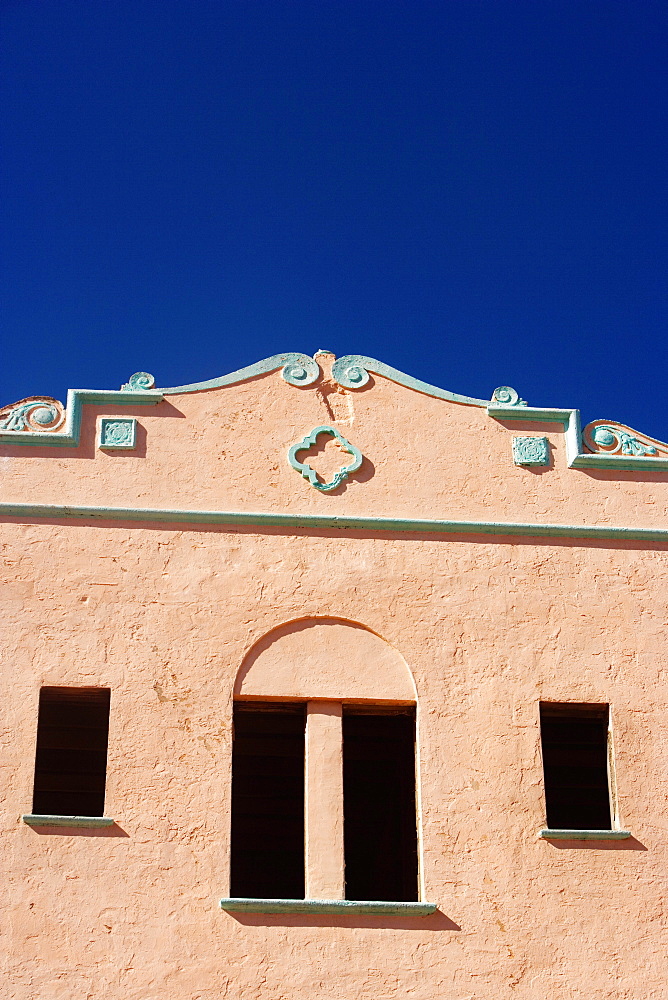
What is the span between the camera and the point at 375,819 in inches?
612

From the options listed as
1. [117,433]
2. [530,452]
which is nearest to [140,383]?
[117,433]

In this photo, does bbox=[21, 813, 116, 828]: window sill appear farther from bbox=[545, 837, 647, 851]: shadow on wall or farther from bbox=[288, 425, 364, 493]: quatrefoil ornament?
bbox=[545, 837, 647, 851]: shadow on wall

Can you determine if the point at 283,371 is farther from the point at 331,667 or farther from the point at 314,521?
the point at 331,667

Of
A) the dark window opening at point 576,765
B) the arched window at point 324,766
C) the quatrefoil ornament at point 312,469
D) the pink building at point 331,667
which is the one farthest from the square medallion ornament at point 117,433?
the dark window opening at point 576,765

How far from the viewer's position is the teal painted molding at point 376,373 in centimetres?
1344

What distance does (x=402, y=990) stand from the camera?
11.2 meters

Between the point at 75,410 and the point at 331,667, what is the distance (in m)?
3.25

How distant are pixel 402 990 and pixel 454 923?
67 centimetres

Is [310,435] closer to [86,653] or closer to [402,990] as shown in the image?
[86,653]

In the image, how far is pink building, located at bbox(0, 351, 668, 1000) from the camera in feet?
37.2

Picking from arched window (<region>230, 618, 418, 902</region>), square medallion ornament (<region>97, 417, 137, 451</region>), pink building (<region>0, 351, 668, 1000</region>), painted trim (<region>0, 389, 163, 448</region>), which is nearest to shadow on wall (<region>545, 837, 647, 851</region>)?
pink building (<region>0, 351, 668, 1000</region>)

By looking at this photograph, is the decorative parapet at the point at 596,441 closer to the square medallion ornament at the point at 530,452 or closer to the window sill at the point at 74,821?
the square medallion ornament at the point at 530,452

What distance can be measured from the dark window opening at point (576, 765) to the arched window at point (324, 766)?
1390 mm

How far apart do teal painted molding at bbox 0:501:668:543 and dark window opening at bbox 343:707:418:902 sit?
287 cm
